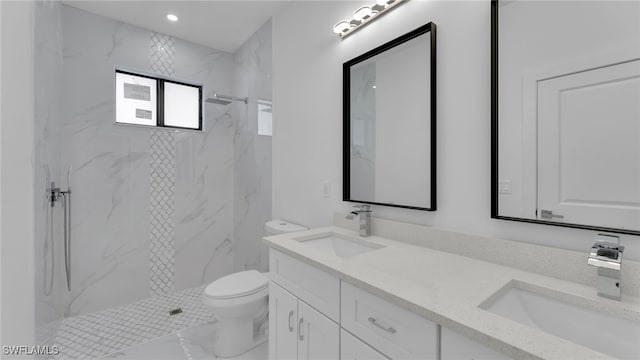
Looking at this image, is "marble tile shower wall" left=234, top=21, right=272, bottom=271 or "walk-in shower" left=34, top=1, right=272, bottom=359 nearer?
"walk-in shower" left=34, top=1, right=272, bottom=359

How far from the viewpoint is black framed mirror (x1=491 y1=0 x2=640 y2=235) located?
2.61 ft

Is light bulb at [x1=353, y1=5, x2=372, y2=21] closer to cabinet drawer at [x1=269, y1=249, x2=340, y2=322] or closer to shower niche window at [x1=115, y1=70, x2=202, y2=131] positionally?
cabinet drawer at [x1=269, y1=249, x2=340, y2=322]

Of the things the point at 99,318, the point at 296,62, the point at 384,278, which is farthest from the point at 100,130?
the point at 384,278

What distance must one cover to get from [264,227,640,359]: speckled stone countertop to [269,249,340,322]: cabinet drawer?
0.17ft

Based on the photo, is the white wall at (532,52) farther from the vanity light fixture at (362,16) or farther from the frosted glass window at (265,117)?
the frosted glass window at (265,117)

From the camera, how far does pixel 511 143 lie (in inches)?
40.4

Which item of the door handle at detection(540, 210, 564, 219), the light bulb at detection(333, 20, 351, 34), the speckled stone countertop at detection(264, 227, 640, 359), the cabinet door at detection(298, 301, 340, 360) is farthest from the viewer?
the light bulb at detection(333, 20, 351, 34)

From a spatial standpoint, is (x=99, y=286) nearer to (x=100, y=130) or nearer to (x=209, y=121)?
(x=100, y=130)

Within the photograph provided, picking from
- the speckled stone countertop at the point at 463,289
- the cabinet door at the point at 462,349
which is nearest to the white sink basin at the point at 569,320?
the speckled stone countertop at the point at 463,289

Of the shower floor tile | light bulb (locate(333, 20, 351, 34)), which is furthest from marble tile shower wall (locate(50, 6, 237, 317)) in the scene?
light bulb (locate(333, 20, 351, 34))

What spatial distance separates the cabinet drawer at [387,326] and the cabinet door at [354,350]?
0.07 ft

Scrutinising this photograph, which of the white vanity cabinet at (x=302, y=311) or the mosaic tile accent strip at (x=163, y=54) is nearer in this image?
the white vanity cabinet at (x=302, y=311)

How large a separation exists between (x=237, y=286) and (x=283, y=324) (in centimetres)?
61

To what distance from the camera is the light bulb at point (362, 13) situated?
1509 millimetres
